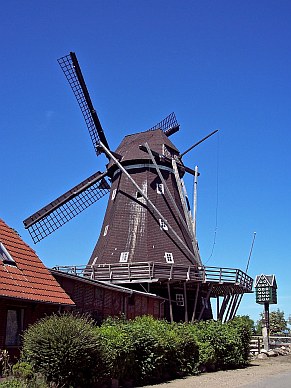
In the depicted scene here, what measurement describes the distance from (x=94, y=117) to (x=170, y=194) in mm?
8140

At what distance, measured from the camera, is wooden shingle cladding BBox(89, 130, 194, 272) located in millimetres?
30905

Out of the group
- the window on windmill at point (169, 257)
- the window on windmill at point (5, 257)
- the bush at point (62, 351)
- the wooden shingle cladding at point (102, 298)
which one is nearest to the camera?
the bush at point (62, 351)

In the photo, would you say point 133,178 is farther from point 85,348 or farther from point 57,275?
point 85,348

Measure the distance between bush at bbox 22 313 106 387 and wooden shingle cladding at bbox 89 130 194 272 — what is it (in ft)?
58.8

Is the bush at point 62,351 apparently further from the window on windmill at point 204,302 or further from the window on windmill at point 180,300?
the window on windmill at point 204,302

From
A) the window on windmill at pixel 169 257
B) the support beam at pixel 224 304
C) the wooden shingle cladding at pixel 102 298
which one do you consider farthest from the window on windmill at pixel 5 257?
the support beam at pixel 224 304

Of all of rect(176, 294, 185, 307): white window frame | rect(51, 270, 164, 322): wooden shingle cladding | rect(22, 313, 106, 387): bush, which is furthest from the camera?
rect(176, 294, 185, 307): white window frame

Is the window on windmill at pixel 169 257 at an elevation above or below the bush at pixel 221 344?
above

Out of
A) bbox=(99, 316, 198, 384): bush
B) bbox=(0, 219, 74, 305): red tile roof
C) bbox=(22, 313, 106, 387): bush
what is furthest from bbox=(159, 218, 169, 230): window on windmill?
bbox=(22, 313, 106, 387): bush

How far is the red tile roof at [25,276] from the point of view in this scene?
14.0 meters

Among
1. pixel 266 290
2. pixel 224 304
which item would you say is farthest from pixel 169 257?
pixel 266 290

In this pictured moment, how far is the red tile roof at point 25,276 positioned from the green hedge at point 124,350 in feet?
4.37

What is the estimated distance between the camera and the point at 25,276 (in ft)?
50.6

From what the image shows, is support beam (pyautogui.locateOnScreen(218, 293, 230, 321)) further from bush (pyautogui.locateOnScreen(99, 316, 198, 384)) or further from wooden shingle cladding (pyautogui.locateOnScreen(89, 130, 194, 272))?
bush (pyautogui.locateOnScreen(99, 316, 198, 384))
